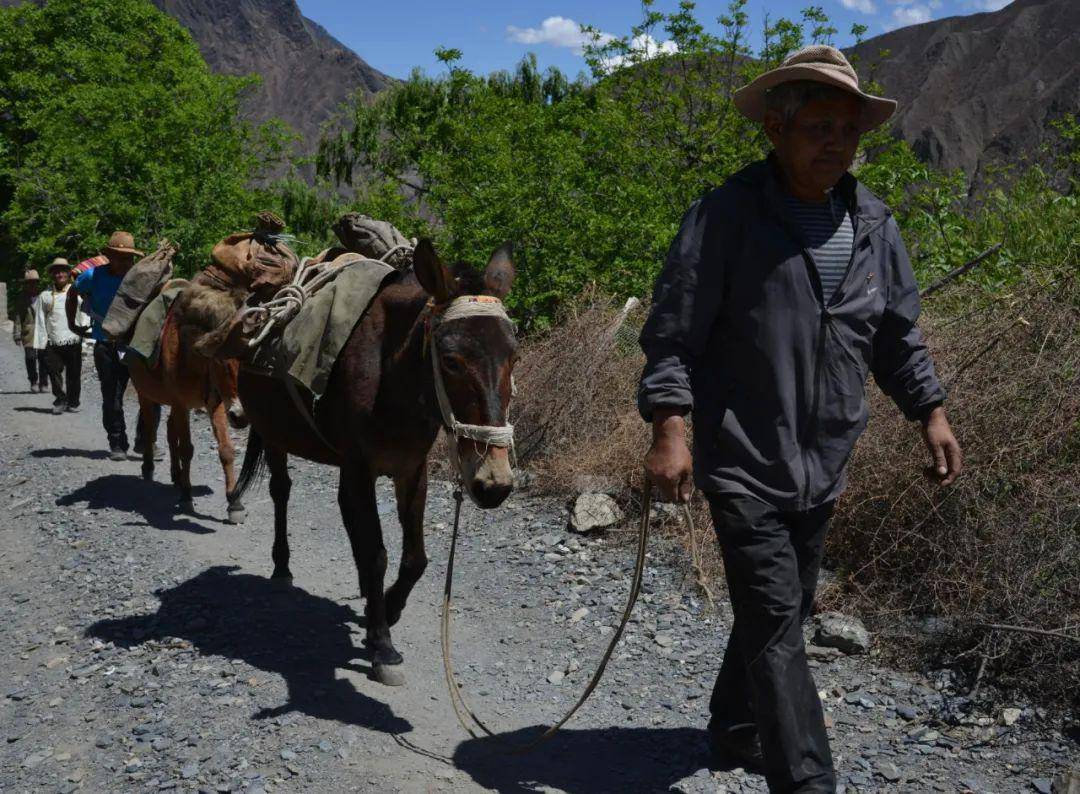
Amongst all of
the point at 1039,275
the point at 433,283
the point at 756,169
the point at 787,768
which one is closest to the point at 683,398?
the point at 756,169

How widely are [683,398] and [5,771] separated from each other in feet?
10.6

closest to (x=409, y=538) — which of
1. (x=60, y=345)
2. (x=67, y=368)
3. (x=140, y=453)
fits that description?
(x=140, y=453)

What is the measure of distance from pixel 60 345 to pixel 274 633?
1062cm

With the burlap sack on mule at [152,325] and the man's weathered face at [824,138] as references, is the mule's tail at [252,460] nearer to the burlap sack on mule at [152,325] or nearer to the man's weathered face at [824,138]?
the burlap sack on mule at [152,325]

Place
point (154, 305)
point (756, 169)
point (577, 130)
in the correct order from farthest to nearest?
point (577, 130), point (154, 305), point (756, 169)

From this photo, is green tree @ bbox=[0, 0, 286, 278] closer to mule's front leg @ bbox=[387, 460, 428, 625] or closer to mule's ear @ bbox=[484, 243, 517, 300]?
mule's front leg @ bbox=[387, 460, 428, 625]

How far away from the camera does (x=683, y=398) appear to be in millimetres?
3051

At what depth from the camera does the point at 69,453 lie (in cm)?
1092

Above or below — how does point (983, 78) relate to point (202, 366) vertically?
above

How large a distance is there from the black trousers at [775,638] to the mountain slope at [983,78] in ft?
157

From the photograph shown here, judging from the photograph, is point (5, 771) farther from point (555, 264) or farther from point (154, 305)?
point (555, 264)

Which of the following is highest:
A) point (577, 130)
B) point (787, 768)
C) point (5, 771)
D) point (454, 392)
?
point (577, 130)

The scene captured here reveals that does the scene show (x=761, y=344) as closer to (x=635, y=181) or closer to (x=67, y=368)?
(x=635, y=181)

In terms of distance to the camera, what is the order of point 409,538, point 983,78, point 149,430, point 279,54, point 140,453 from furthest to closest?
point 279,54 → point 983,78 → point 140,453 → point 149,430 → point 409,538
